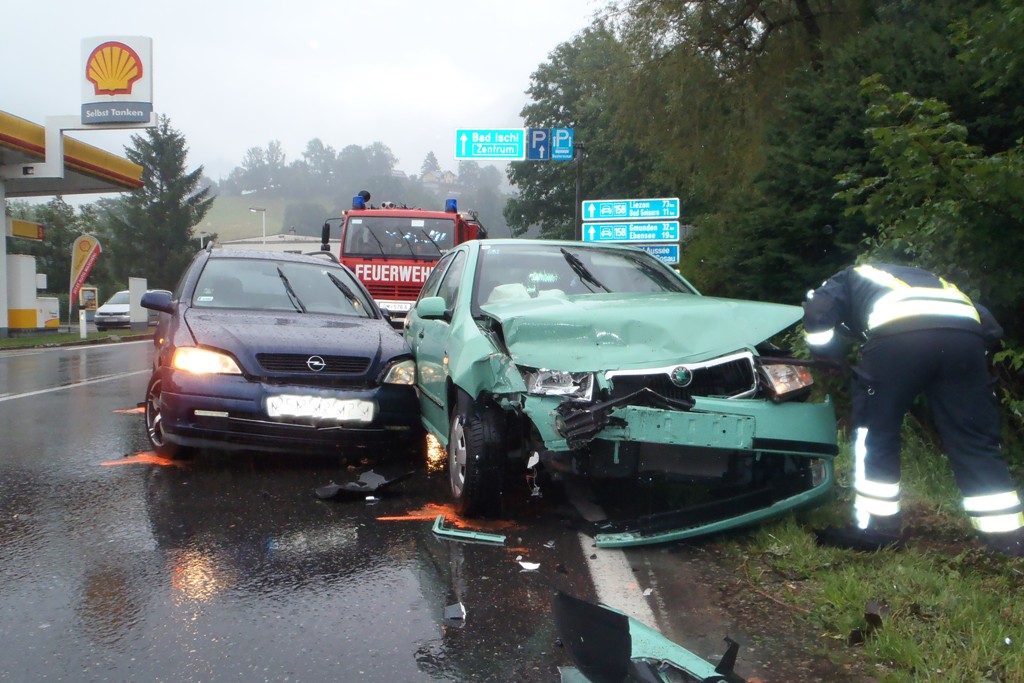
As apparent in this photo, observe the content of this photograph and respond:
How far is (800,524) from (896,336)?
1.23m

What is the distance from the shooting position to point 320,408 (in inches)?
241

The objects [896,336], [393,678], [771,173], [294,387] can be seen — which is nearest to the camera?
[393,678]

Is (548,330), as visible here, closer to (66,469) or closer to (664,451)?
(664,451)

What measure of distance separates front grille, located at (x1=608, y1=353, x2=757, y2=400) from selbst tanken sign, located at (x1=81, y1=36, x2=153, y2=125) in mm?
25988

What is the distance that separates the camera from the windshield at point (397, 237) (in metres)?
16.8

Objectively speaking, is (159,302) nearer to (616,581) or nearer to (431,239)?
(616,581)

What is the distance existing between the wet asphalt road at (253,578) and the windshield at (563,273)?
1.35 m

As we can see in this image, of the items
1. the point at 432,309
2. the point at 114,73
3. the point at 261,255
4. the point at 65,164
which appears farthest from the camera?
the point at 65,164

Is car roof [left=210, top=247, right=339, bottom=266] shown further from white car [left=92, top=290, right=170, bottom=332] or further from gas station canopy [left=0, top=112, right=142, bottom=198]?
white car [left=92, top=290, right=170, bottom=332]

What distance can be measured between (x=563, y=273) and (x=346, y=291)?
8.05 ft

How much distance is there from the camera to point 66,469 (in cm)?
629

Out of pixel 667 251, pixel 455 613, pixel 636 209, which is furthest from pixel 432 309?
pixel 667 251

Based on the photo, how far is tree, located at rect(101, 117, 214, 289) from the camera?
62.1m

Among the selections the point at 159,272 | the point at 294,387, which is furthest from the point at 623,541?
the point at 159,272
